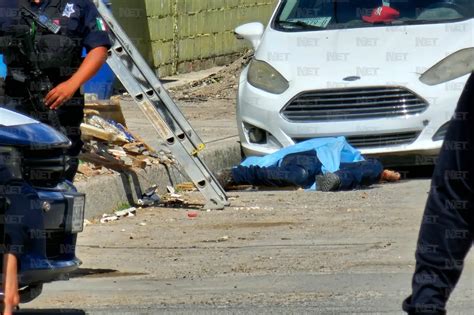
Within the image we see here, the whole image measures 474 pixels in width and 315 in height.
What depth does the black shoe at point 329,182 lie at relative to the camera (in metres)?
10.7

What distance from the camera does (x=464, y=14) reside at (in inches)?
462

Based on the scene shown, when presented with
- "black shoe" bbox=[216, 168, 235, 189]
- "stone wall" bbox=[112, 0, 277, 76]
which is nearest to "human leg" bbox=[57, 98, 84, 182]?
"black shoe" bbox=[216, 168, 235, 189]

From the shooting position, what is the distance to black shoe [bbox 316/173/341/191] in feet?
35.0

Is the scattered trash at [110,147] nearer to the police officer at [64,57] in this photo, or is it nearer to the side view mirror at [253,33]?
the side view mirror at [253,33]

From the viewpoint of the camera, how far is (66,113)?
7.24 m

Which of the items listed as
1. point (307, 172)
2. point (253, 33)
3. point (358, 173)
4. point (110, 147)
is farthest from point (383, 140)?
point (110, 147)

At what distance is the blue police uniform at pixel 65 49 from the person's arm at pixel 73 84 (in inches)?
3.6

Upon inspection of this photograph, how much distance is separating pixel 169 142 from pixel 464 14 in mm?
3206

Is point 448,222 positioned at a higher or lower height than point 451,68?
higher

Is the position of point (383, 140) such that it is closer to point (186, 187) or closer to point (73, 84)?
point (186, 187)

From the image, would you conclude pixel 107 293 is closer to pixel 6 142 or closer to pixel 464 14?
pixel 6 142

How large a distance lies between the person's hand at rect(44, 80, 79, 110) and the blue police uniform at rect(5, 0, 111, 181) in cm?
11

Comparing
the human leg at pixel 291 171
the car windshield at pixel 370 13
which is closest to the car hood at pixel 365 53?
the car windshield at pixel 370 13

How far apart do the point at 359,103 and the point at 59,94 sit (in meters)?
4.54
